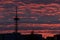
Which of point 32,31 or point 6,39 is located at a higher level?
point 6,39

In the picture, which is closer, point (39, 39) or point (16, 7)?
point (16, 7)

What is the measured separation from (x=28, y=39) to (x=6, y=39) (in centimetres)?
1471

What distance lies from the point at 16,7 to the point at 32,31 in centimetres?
1734

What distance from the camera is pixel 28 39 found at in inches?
2756

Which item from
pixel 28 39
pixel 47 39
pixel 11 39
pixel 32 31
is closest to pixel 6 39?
pixel 11 39

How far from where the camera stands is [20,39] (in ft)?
179

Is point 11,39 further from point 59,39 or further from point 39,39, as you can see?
point 59,39

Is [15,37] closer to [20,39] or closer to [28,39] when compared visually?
[20,39]

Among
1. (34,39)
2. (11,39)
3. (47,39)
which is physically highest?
(11,39)

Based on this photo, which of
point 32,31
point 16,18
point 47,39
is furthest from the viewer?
point 47,39

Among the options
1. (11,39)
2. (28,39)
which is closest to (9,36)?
(11,39)

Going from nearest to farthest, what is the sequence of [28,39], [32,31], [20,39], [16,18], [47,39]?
[20,39] < [16,18] < [28,39] < [32,31] < [47,39]

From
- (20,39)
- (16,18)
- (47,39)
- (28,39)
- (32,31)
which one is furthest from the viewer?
(47,39)

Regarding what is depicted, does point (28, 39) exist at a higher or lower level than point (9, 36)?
lower
